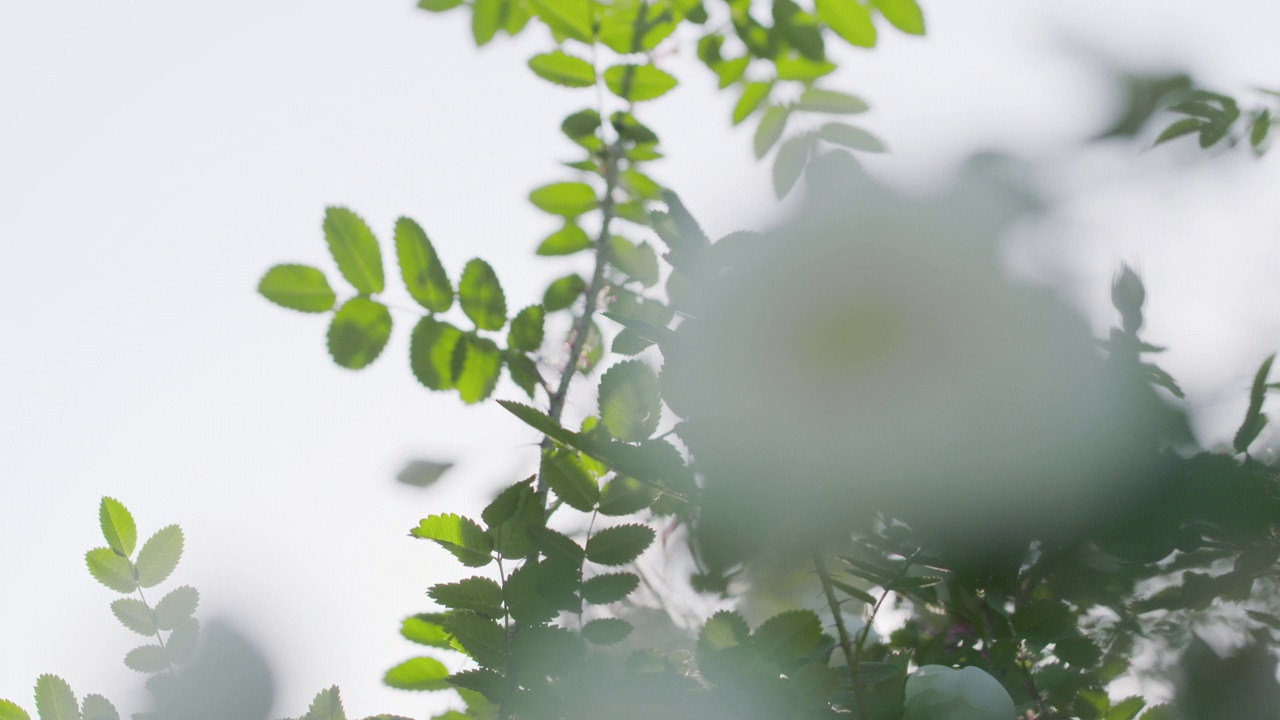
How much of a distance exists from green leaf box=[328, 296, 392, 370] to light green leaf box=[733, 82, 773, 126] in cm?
63

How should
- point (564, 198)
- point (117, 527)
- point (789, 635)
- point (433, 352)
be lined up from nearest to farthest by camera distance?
point (789, 635) → point (433, 352) → point (117, 527) → point (564, 198)

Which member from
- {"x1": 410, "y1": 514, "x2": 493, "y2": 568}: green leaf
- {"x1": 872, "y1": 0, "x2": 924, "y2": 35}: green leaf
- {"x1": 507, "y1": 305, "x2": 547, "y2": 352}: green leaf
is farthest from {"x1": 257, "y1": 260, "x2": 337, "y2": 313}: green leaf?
{"x1": 872, "y1": 0, "x2": 924, "y2": 35}: green leaf

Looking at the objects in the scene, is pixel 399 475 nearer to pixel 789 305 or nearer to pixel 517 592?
pixel 517 592

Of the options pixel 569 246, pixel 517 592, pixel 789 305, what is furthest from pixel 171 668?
pixel 789 305

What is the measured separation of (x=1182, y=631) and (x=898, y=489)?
634 mm

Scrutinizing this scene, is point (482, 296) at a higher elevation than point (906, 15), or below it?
below

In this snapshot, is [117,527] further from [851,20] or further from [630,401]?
[851,20]

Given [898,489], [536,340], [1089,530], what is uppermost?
[536,340]

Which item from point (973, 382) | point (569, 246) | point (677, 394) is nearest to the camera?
point (677, 394)

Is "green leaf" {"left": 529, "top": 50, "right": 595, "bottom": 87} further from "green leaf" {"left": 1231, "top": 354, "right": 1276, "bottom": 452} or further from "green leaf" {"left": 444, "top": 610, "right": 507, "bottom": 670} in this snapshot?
"green leaf" {"left": 1231, "top": 354, "right": 1276, "bottom": 452}

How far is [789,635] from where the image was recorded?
0.80 m

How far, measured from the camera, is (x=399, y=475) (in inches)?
47.0

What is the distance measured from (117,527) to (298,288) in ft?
1.39

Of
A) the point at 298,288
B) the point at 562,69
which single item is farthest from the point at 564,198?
the point at 298,288
